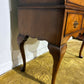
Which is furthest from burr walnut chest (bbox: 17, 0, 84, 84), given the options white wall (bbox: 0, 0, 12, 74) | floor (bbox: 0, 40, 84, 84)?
floor (bbox: 0, 40, 84, 84)

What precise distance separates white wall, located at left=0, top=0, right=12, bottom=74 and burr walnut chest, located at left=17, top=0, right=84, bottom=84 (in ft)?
0.57

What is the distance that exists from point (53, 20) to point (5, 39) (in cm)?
56

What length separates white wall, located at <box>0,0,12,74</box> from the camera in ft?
2.67

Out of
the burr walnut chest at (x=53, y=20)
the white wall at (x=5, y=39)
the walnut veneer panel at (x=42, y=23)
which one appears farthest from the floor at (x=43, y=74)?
the walnut veneer panel at (x=42, y=23)

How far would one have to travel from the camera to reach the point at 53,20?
22.8 inches

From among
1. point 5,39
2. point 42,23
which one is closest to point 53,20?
point 42,23

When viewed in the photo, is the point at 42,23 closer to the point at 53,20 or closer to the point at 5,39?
the point at 53,20

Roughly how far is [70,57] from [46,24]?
934 mm

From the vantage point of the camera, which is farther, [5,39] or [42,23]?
[5,39]

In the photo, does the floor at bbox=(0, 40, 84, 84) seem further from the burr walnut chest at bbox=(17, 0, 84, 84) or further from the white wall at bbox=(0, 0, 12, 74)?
the burr walnut chest at bbox=(17, 0, 84, 84)

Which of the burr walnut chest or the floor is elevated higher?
the burr walnut chest

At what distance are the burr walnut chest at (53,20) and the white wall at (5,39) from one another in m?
0.17

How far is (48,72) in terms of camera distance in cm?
100

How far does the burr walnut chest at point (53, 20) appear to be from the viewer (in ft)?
1.79
